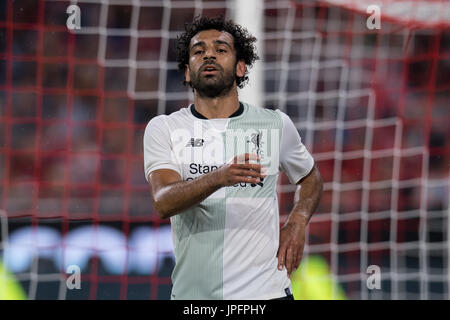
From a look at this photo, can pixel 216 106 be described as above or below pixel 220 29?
below

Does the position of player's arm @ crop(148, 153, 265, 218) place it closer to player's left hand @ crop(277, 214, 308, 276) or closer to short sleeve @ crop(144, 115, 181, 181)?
short sleeve @ crop(144, 115, 181, 181)

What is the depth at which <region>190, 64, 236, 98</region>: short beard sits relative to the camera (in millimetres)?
2379

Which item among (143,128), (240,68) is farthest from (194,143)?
(143,128)

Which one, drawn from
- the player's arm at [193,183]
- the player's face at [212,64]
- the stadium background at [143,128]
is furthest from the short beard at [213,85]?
the stadium background at [143,128]

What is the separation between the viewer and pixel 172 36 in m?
4.30

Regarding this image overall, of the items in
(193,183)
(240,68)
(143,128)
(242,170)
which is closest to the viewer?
(242,170)

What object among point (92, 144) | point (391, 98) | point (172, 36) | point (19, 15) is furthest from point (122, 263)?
point (391, 98)

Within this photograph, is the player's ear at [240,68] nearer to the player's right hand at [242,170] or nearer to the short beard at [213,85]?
the short beard at [213,85]

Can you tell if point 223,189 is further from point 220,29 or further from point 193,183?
point 220,29

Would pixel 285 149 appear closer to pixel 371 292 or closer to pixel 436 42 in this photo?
pixel 371 292

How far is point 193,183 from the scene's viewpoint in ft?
6.63

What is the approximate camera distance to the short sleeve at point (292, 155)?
8.12 feet

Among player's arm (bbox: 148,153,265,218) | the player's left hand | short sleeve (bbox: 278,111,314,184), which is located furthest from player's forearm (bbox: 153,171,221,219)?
short sleeve (bbox: 278,111,314,184)

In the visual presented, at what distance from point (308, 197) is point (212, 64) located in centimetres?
58
